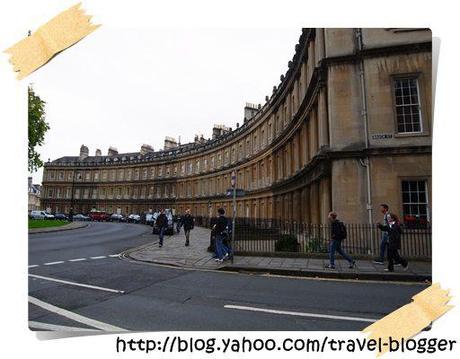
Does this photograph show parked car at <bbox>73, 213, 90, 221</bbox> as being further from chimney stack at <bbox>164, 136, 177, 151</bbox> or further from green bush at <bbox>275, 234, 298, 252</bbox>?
green bush at <bbox>275, 234, 298, 252</bbox>

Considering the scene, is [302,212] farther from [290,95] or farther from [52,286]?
[52,286]

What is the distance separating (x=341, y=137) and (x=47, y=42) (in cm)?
1048

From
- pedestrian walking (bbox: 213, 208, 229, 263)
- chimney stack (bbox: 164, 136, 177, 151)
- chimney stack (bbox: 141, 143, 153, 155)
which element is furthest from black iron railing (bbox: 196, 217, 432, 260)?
chimney stack (bbox: 141, 143, 153, 155)

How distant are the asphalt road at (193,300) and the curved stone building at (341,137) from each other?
6.36 ft

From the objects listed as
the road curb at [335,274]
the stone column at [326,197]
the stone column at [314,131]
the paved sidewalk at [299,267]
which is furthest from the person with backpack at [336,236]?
the stone column at [314,131]

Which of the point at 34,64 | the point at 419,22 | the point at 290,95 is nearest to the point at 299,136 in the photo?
the point at 290,95

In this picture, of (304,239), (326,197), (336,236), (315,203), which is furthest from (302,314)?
(315,203)

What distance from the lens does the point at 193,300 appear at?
4.98 meters

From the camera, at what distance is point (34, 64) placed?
100 inches

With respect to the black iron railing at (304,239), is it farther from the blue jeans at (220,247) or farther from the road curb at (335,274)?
the blue jeans at (220,247)

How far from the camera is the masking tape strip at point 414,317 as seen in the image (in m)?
2.65

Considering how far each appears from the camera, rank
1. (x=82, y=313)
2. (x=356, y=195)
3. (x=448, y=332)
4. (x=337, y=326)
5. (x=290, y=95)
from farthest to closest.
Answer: (x=290, y=95)
(x=356, y=195)
(x=82, y=313)
(x=337, y=326)
(x=448, y=332)

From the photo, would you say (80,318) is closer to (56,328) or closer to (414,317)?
(56,328)

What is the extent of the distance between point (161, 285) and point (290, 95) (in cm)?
1818
